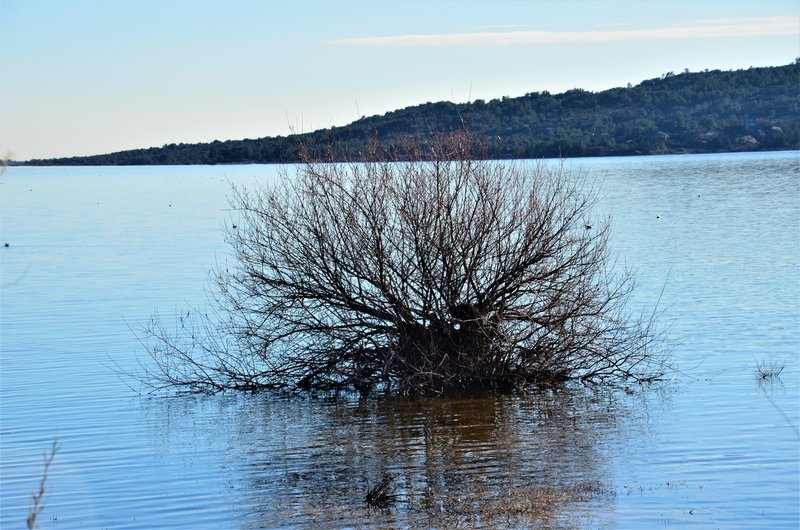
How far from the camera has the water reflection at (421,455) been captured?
417 inches

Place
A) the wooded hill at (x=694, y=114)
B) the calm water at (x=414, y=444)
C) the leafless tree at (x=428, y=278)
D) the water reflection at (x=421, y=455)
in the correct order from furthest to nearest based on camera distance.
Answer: the wooded hill at (x=694, y=114)
the leafless tree at (x=428, y=278)
the calm water at (x=414, y=444)
the water reflection at (x=421, y=455)

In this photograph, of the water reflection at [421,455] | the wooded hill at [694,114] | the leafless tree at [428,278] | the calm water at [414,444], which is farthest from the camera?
the wooded hill at [694,114]

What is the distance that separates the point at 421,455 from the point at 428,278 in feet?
11.3

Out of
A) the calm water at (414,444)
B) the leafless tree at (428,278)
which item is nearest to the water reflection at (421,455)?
the calm water at (414,444)

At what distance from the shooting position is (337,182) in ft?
52.9

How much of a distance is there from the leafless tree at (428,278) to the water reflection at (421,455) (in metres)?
0.58

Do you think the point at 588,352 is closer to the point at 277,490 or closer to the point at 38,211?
the point at 277,490

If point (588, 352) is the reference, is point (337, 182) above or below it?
above

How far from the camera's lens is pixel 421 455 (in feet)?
42.5

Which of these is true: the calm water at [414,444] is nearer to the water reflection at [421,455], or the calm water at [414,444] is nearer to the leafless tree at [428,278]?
the water reflection at [421,455]

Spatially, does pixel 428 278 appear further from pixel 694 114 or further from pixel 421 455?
pixel 694 114

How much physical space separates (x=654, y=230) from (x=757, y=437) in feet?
108

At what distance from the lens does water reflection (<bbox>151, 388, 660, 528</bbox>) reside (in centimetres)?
1059

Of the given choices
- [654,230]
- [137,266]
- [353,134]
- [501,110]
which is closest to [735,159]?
[501,110]
